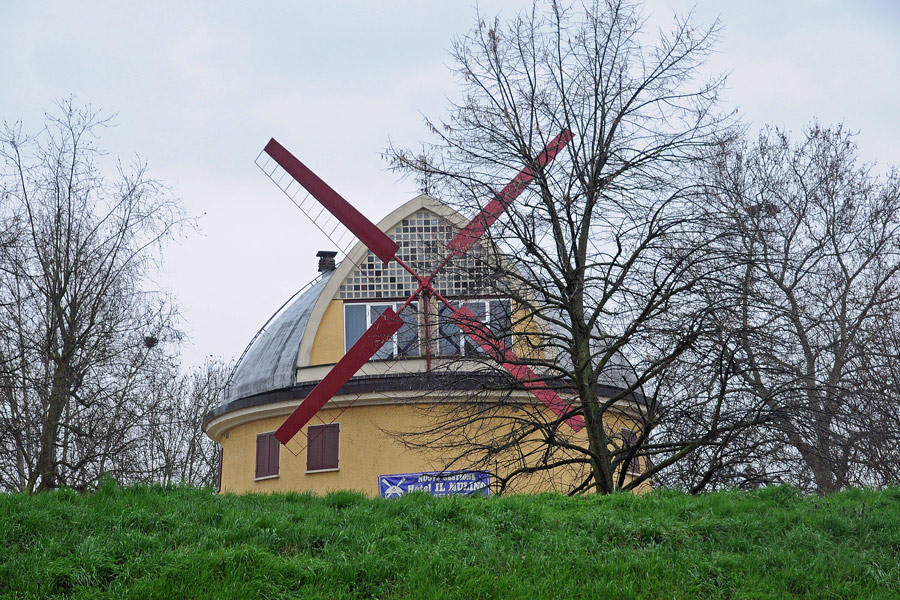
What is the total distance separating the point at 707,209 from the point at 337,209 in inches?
352

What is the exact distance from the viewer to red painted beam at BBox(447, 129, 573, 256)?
13570mm

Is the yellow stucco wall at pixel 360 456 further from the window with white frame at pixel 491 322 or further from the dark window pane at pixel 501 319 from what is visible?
the dark window pane at pixel 501 319

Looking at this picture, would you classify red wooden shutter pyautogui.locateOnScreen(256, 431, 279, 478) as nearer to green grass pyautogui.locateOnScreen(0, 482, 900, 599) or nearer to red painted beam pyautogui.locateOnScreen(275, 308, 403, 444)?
red painted beam pyautogui.locateOnScreen(275, 308, 403, 444)

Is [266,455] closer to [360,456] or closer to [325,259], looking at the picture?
[360,456]

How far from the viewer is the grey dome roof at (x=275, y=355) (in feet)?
67.3

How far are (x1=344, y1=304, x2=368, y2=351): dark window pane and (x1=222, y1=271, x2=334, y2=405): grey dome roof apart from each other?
95cm

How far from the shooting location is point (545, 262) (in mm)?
13422

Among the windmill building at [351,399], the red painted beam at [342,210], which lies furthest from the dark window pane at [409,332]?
the red painted beam at [342,210]

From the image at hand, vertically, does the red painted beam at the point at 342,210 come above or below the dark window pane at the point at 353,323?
above

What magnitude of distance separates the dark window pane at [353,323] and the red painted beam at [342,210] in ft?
5.06

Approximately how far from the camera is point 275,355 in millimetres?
21297

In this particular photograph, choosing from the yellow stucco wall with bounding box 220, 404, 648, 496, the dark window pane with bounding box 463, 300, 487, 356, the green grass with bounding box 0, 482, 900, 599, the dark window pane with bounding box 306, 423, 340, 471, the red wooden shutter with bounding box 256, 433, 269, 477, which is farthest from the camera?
the red wooden shutter with bounding box 256, 433, 269, 477

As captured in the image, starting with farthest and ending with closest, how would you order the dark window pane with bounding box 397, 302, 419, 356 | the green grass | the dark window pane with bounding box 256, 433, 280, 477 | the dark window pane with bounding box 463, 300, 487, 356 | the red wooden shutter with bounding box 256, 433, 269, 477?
the red wooden shutter with bounding box 256, 433, 269, 477 < the dark window pane with bounding box 256, 433, 280, 477 < the dark window pane with bounding box 463, 300, 487, 356 < the dark window pane with bounding box 397, 302, 419, 356 < the green grass

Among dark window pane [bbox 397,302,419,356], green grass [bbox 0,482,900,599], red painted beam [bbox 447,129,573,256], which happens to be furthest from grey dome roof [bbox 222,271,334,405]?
green grass [bbox 0,482,900,599]
